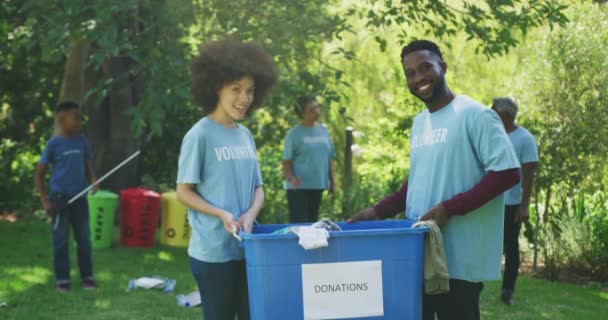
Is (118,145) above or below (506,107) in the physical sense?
Answer: below

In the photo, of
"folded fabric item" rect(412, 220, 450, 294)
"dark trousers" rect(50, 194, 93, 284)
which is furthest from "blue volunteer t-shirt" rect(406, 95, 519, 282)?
"dark trousers" rect(50, 194, 93, 284)

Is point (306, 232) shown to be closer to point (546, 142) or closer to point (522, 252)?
point (546, 142)

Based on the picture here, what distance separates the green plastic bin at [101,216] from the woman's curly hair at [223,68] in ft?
21.0

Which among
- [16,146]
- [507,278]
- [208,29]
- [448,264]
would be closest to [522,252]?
[507,278]

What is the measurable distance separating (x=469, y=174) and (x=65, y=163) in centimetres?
485

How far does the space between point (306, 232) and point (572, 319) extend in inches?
156

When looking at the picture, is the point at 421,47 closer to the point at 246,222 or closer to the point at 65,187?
the point at 246,222

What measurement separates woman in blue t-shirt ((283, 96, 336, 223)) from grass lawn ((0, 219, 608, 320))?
53.5 inches

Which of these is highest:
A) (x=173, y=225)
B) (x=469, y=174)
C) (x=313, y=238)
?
(x=469, y=174)

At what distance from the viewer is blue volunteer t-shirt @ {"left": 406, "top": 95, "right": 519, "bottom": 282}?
3.36 metres

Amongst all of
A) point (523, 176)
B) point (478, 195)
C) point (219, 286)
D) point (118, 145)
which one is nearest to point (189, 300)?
point (523, 176)

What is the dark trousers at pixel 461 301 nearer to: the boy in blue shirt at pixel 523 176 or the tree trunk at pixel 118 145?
the boy in blue shirt at pixel 523 176

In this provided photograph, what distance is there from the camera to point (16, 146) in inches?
587

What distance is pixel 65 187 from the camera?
24.1 ft
